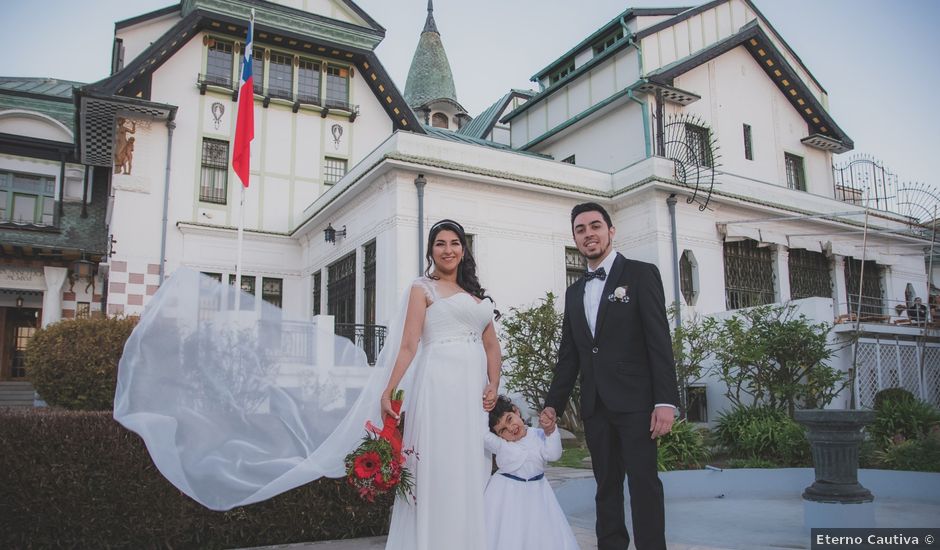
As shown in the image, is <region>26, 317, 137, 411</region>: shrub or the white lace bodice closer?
the white lace bodice

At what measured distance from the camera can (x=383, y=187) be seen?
15133 mm

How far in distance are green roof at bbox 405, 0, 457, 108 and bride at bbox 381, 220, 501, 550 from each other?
3673 centimetres

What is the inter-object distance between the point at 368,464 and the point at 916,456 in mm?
7632

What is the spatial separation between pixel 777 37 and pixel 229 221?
1846 centimetres

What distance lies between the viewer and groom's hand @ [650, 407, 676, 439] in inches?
146

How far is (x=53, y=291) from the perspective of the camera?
20.3 metres

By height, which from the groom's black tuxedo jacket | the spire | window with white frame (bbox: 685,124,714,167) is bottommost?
the groom's black tuxedo jacket

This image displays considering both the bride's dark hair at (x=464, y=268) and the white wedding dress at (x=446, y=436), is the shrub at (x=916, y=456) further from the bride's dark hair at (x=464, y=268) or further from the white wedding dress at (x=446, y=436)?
the bride's dark hair at (x=464, y=268)

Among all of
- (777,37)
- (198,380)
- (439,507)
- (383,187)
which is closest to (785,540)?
(439,507)

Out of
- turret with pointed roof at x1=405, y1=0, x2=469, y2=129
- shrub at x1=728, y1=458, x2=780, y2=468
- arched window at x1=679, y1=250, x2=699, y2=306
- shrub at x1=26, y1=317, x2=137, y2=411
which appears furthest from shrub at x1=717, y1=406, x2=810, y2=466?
turret with pointed roof at x1=405, y1=0, x2=469, y2=129

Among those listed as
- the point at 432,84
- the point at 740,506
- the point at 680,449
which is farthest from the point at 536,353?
the point at 432,84

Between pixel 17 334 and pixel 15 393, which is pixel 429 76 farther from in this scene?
pixel 15 393

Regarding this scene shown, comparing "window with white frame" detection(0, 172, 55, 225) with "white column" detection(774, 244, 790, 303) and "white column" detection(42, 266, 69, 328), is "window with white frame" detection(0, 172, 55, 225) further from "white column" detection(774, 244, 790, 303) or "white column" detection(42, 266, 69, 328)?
"white column" detection(774, 244, 790, 303)

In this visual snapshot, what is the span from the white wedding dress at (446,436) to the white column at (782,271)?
53.7 ft
